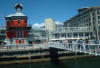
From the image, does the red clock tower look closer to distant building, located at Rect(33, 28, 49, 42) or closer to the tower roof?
the tower roof

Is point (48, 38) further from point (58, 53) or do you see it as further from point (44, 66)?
point (44, 66)

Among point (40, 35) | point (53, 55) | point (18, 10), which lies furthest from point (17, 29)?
point (40, 35)

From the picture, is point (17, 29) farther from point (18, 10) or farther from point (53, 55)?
point (53, 55)

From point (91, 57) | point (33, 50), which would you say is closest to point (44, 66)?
point (33, 50)

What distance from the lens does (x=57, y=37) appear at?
8894 cm

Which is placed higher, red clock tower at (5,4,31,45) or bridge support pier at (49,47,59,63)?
red clock tower at (5,4,31,45)

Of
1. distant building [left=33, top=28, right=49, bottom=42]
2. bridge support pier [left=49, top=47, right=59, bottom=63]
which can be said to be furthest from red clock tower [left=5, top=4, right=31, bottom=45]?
distant building [left=33, top=28, right=49, bottom=42]

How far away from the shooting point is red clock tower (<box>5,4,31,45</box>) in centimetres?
5834

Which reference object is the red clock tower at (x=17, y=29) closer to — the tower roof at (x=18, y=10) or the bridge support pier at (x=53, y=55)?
the tower roof at (x=18, y=10)

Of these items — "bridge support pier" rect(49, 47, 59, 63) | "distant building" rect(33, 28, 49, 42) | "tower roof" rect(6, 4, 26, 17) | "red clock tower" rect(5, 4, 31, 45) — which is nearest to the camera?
"bridge support pier" rect(49, 47, 59, 63)

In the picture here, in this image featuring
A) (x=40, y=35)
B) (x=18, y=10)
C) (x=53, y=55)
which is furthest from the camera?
(x=40, y=35)

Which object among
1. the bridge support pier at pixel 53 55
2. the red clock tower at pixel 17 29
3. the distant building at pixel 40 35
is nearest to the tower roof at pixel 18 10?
the red clock tower at pixel 17 29

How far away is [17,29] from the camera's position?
2318 inches

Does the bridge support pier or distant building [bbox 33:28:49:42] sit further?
distant building [bbox 33:28:49:42]
